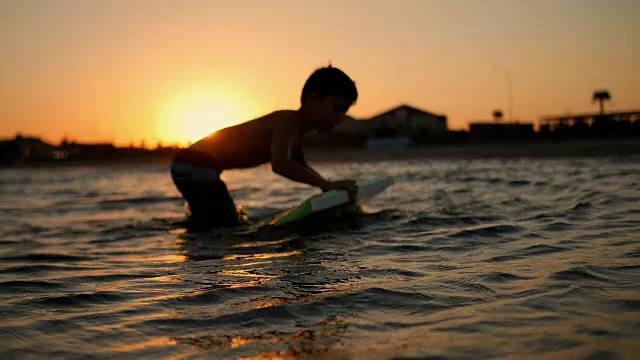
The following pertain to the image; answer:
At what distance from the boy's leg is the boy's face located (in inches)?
42.9

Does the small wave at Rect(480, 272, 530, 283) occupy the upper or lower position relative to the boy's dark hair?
lower

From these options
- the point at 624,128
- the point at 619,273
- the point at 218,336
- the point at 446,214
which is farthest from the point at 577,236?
the point at 624,128

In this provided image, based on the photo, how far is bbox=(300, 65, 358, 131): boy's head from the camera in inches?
183

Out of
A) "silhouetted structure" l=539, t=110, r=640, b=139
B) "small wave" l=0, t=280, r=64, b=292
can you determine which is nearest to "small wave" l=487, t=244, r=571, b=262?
"small wave" l=0, t=280, r=64, b=292

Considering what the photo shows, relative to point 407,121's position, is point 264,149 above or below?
below

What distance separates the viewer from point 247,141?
5.11 m

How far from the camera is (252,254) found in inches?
157

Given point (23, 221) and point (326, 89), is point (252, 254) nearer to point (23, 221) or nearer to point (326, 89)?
point (326, 89)

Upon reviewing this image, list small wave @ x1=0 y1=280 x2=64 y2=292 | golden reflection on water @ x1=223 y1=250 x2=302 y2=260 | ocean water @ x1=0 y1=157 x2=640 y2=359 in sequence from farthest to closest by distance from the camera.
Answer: golden reflection on water @ x1=223 y1=250 x2=302 y2=260 → small wave @ x1=0 y1=280 x2=64 y2=292 → ocean water @ x1=0 y1=157 x2=640 y2=359

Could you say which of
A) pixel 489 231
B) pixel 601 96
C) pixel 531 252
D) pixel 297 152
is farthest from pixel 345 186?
pixel 601 96

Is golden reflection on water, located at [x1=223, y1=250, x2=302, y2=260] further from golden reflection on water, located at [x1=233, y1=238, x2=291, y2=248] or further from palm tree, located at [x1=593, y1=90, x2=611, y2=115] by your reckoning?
palm tree, located at [x1=593, y1=90, x2=611, y2=115]

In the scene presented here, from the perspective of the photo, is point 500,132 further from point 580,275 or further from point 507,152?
point 580,275

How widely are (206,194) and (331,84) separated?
1543 mm

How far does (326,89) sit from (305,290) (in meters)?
2.23
